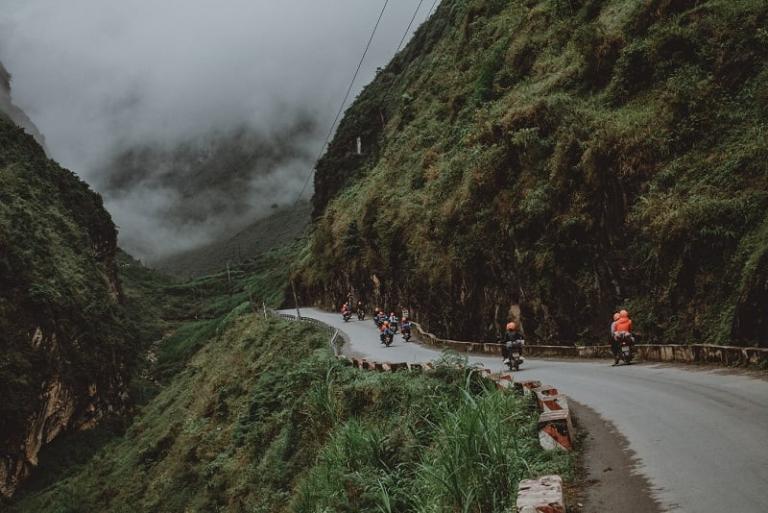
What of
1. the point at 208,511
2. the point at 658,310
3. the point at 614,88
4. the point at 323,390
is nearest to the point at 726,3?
the point at 614,88

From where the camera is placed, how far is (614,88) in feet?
70.0

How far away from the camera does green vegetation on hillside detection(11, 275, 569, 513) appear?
629 cm

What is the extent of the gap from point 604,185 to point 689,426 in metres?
12.3

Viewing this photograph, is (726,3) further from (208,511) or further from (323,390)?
(208,511)

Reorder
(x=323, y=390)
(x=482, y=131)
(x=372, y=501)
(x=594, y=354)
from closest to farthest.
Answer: (x=372, y=501), (x=323, y=390), (x=594, y=354), (x=482, y=131)

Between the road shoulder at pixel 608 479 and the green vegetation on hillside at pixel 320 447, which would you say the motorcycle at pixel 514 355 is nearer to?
the green vegetation on hillside at pixel 320 447

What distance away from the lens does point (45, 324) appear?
58406 millimetres

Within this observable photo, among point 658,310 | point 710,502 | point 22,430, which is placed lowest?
point 22,430

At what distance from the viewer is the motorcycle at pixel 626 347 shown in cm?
1463

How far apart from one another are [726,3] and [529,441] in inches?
696

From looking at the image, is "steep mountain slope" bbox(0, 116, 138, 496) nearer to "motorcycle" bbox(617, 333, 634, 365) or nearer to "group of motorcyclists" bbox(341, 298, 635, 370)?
"group of motorcyclists" bbox(341, 298, 635, 370)

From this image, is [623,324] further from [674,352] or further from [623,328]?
[674,352]

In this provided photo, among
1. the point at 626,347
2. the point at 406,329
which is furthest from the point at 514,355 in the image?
the point at 406,329

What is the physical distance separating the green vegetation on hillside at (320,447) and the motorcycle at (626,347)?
5400 mm
